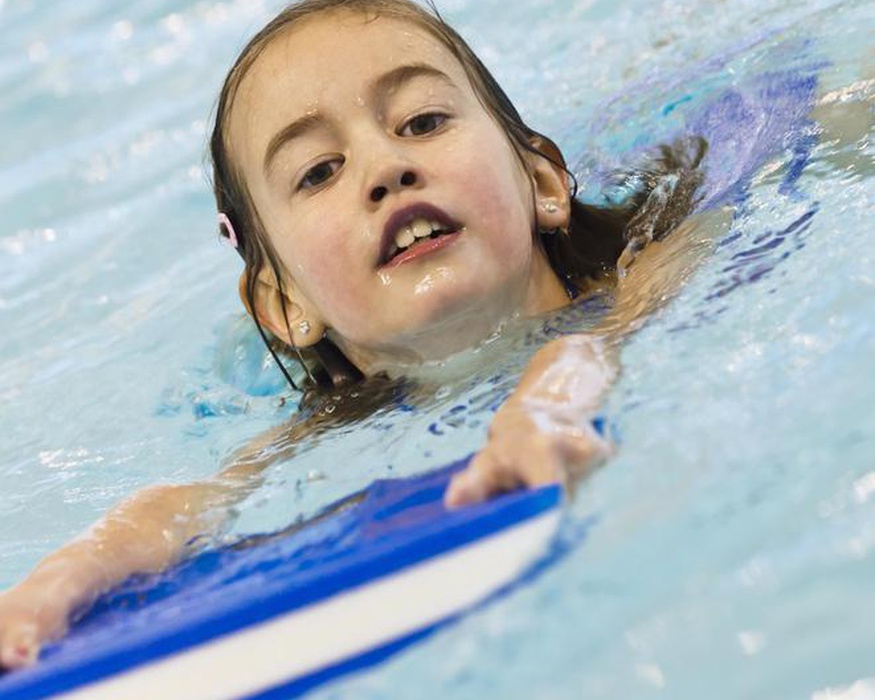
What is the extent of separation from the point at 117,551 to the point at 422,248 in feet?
2.06

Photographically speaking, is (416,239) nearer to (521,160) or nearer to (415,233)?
(415,233)

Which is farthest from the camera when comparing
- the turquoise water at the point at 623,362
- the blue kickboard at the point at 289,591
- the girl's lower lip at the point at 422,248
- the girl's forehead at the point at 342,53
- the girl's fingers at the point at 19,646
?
the girl's forehead at the point at 342,53

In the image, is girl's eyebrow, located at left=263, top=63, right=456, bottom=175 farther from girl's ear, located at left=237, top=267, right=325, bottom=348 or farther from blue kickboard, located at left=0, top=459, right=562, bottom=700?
blue kickboard, located at left=0, top=459, right=562, bottom=700

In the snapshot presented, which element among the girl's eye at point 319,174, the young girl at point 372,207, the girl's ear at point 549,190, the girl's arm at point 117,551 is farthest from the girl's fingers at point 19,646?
the girl's ear at point 549,190

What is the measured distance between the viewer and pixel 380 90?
2.08 metres

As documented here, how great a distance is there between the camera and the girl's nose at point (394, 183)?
6.52ft

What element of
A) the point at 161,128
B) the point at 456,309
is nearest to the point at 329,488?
the point at 456,309

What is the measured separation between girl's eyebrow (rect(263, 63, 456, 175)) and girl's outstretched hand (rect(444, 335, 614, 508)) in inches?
28.1

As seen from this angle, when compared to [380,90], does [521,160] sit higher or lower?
lower

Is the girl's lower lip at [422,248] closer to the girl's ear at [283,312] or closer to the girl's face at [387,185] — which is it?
the girl's face at [387,185]

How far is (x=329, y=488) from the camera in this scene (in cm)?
179

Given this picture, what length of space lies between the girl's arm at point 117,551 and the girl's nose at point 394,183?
42cm

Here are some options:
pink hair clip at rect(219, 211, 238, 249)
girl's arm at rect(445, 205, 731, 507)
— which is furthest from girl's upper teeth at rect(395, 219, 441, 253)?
pink hair clip at rect(219, 211, 238, 249)

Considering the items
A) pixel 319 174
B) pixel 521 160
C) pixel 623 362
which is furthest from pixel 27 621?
pixel 521 160
